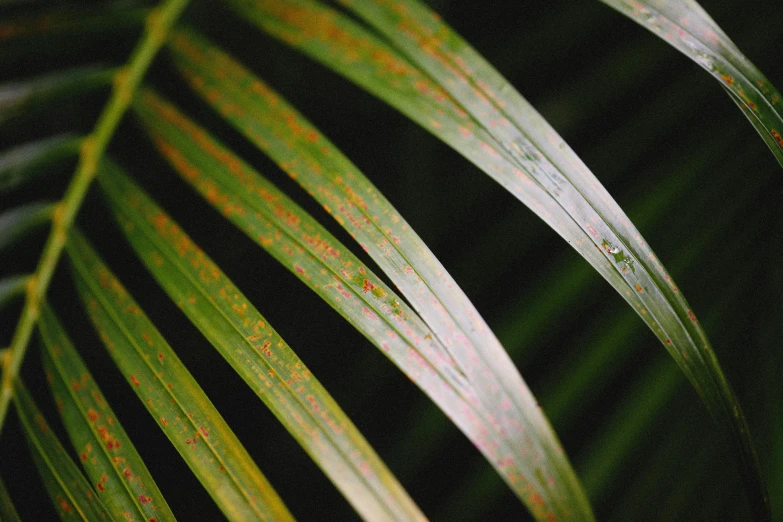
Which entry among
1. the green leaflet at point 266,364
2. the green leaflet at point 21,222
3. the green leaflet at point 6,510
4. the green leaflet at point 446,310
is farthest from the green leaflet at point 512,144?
the green leaflet at point 6,510

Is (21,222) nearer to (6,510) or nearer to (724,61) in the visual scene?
Answer: (6,510)

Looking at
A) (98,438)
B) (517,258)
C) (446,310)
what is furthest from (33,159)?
(517,258)

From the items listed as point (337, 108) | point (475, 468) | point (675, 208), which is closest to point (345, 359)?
point (475, 468)

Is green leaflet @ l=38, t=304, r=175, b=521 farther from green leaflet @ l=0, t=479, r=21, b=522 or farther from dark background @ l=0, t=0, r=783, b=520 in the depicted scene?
dark background @ l=0, t=0, r=783, b=520

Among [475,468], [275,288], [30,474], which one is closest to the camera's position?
[30,474]

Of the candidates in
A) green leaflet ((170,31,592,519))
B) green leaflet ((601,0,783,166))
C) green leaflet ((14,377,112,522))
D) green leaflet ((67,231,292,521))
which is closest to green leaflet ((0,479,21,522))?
green leaflet ((14,377,112,522))

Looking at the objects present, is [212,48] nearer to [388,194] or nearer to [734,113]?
[388,194]
